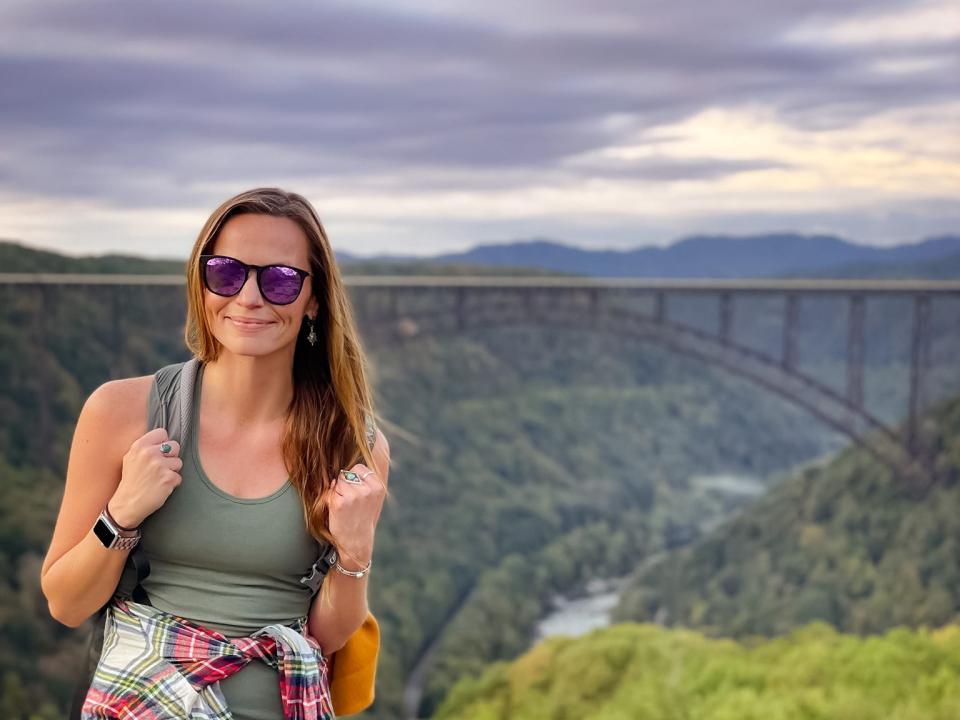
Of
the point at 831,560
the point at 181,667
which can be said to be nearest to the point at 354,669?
the point at 181,667

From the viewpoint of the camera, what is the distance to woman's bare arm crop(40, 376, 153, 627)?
155 centimetres

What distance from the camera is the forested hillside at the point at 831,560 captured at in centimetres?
1609

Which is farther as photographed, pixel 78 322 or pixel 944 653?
pixel 78 322

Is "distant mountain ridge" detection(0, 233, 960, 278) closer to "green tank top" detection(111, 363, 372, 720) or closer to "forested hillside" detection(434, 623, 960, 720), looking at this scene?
"forested hillside" detection(434, 623, 960, 720)

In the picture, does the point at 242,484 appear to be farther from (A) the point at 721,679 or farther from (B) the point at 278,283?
(A) the point at 721,679

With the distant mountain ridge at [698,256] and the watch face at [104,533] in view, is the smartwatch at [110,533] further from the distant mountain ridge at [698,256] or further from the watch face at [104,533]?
the distant mountain ridge at [698,256]

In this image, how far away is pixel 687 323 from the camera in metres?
17.0

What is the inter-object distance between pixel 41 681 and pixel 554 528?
1126 centimetres

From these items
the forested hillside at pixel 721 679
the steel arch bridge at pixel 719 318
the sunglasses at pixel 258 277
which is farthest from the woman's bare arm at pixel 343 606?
the steel arch bridge at pixel 719 318

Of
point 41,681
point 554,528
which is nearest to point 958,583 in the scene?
point 554,528

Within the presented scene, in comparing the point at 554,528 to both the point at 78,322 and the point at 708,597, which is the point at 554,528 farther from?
the point at 78,322

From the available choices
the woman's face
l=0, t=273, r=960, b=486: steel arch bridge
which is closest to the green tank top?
the woman's face

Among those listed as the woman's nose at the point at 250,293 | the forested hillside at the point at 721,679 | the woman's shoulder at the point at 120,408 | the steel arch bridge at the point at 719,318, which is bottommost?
the forested hillside at the point at 721,679

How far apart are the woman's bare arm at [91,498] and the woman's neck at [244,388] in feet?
0.41
